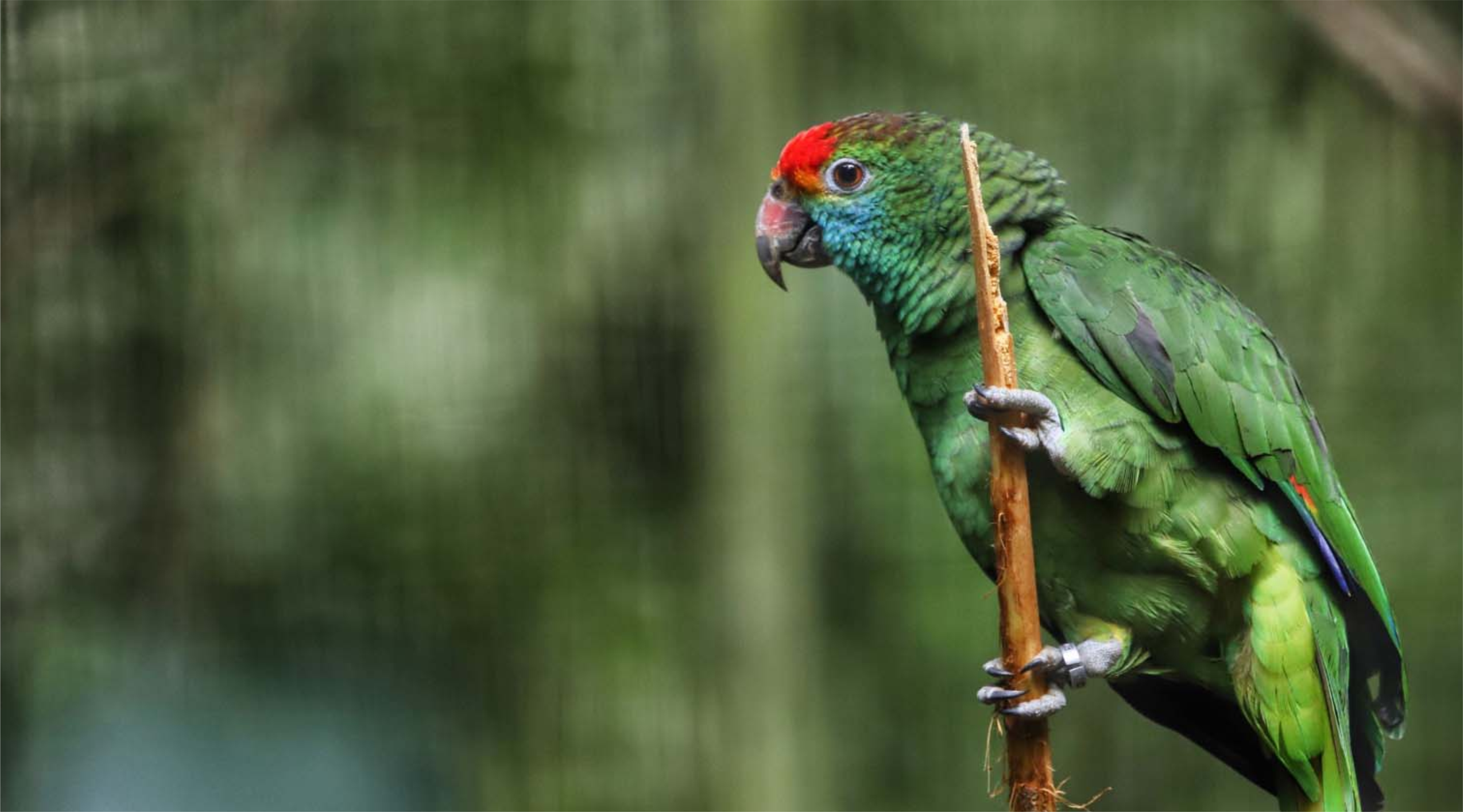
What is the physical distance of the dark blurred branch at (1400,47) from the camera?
5.24 ft

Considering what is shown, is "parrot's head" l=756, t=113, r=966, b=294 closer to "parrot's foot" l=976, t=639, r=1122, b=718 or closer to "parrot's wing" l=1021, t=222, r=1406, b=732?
"parrot's wing" l=1021, t=222, r=1406, b=732

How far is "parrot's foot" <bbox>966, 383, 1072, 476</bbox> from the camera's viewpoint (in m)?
0.99

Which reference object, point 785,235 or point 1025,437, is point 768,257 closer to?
point 785,235

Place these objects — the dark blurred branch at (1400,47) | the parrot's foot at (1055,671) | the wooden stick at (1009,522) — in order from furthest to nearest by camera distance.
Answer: the dark blurred branch at (1400,47) < the parrot's foot at (1055,671) < the wooden stick at (1009,522)

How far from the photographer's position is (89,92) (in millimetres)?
1758

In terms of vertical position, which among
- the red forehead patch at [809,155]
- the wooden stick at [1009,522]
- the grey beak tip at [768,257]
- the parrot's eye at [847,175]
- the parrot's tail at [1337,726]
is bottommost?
the parrot's tail at [1337,726]

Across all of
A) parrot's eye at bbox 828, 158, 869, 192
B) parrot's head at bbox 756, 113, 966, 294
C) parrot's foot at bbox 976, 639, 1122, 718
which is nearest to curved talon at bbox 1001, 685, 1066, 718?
parrot's foot at bbox 976, 639, 1122, 718

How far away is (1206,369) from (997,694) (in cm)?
35

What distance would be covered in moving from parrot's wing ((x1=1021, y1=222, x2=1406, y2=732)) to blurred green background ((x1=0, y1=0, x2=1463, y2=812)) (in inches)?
21.8

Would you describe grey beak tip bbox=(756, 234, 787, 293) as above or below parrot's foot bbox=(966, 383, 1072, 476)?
above

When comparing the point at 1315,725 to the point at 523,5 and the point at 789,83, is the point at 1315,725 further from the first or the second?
the point at 523,5

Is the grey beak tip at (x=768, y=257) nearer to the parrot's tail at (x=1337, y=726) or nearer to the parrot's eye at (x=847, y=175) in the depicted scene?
the parrot's eye at (x=847, y=175)

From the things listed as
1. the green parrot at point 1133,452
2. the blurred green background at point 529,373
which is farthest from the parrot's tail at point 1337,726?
the blurred green background at point 529,373

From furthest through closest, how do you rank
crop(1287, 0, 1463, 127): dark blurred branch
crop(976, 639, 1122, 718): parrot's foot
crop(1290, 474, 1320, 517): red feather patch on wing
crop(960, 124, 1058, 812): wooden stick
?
crop(1287, 0, 1463, 127): dark blurred branch
crop(1290, 474, 1320, 517): red feather patch on wing
crop(976, 639, 1122, 718): parrot's foot
crop(960, 124, 1058, 812): wooden stick
